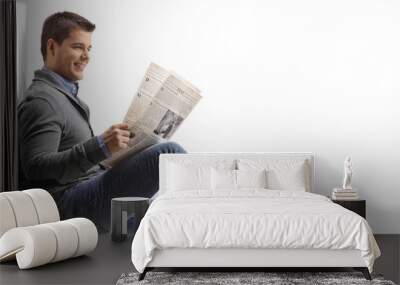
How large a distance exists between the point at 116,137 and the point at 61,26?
4.73ft

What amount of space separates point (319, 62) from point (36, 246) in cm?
393

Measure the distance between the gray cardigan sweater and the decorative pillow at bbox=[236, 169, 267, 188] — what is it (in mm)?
1681

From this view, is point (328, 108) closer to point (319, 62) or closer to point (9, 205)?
point (319, 62)

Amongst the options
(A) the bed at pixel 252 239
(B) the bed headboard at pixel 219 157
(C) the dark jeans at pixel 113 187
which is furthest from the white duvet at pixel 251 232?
(C) the dark jeans at pixel 113 187

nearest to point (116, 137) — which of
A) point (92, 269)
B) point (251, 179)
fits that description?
point (251, 179)

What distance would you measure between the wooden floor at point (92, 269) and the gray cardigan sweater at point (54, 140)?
4.18 ft

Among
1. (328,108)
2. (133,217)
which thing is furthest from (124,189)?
(328,108)

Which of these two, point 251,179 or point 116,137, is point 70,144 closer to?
point 116,137

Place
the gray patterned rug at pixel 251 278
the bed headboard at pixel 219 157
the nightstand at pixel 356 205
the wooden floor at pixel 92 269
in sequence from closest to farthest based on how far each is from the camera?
1. the gray patterned rug at pixel 251 278
2. the wooden floor at pixel 92 269
3. the nightstand at pixel 356 205
4. the bed headboard at pixel 219 157

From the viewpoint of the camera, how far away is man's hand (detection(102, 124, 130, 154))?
7.50 meters

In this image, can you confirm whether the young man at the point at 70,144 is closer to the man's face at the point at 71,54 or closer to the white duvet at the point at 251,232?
the man's face at the point at 71,54

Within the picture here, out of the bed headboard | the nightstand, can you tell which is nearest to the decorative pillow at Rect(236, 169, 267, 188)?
the bed headboard

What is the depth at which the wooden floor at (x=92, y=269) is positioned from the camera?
5043 millimetres

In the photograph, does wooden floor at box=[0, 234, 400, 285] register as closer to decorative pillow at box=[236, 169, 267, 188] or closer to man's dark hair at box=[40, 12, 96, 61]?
decorative pillow at box=[236, 169, 267, 188]
